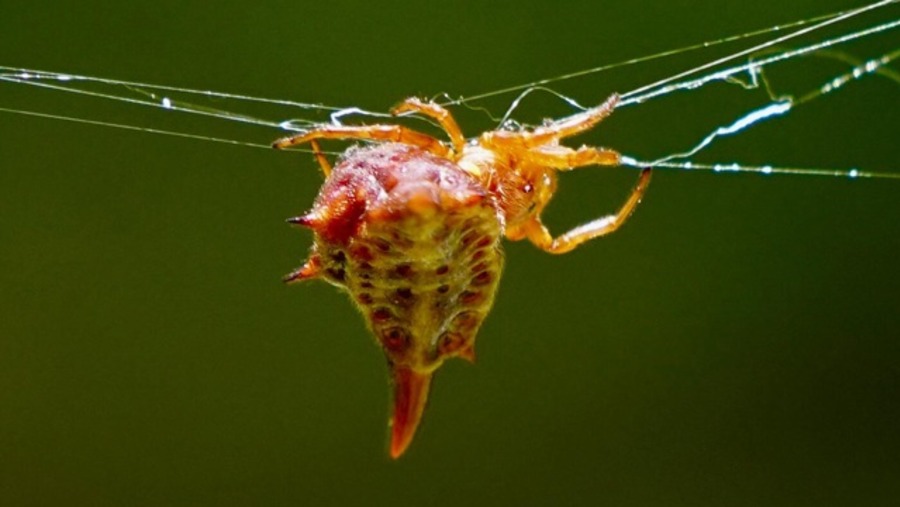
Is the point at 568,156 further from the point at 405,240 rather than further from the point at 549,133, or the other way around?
the point at 405,240

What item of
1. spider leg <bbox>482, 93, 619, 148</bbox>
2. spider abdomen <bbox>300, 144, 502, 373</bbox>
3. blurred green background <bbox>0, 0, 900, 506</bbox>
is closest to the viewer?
spider abdomen <bbox>300, 144, 502, 373</bbox>

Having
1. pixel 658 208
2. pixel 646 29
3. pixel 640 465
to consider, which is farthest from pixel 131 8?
pixel 640 465

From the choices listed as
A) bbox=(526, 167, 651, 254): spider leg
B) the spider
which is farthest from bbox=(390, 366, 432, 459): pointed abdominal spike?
bbox=(526, 167, 651, 254): spider leg

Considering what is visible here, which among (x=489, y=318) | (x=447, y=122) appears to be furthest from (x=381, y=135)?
(x=489, y=318)

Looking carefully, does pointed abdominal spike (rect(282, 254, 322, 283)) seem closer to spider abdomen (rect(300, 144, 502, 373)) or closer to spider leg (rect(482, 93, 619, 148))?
spider abdomen (rect(300, 144, 502, 373))

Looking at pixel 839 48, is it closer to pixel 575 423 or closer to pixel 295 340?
pixel 575 423
